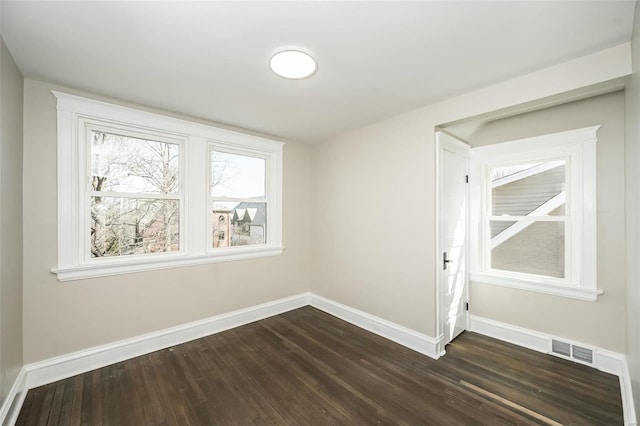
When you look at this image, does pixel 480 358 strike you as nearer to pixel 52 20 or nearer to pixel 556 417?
pixel 556 417

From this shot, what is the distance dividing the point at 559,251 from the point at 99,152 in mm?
4701

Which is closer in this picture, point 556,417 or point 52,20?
point 52,20

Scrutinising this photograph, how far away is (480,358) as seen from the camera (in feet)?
8.41

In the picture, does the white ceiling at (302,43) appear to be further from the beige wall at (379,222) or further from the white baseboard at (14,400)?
the white baseboard at (14,400)

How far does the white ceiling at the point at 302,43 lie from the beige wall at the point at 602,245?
0.91m

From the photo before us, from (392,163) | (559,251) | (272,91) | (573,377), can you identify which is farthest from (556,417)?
(272,91)

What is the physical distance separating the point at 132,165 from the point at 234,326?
221cm

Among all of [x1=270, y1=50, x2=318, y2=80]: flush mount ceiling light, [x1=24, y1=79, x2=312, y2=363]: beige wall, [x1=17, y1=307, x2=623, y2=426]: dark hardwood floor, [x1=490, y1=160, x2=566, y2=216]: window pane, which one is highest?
[x1=270, y1=50, x2=318, y2=80]: flush mount ceiling light

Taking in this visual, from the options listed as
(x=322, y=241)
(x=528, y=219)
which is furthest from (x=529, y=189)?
(x=322, y=241)

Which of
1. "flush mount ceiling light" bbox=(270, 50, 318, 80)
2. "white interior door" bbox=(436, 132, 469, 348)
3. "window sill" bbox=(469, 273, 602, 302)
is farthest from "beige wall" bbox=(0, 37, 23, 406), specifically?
"window sill" bbox=(469, 273, 602, 302)

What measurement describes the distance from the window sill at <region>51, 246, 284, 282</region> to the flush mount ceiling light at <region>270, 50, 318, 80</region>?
222 centimetres

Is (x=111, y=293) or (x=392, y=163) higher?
(x=392, y=163)

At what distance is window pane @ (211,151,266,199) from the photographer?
3279 millimetres

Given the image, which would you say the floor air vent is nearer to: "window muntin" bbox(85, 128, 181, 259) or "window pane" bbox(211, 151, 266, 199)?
"window pane" bbox(211, 151, 266, 199)
